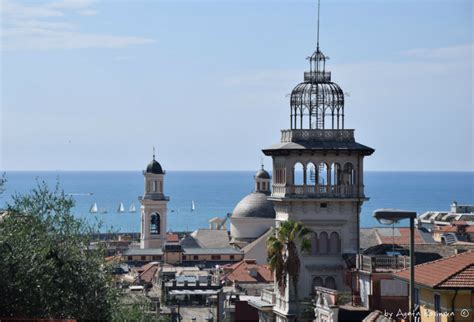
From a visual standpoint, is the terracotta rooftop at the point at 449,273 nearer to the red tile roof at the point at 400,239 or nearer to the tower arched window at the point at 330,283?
the tower arched window at the point at 330,283

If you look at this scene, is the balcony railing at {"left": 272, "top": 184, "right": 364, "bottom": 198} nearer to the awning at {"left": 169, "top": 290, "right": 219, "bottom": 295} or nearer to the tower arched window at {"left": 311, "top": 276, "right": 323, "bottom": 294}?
the tower arched window at {"left": 311, "top": 276, "right": 323, "bottom": 294}

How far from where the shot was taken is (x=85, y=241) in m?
39.8

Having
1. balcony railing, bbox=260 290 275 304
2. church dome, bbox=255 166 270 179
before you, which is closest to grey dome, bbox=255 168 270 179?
church dome, bbox=255 166 270 179

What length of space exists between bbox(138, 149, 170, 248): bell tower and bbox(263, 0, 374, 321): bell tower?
7547cm

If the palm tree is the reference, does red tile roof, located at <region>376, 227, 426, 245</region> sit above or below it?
above

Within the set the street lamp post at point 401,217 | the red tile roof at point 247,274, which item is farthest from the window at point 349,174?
the red tile roof at point 247,274

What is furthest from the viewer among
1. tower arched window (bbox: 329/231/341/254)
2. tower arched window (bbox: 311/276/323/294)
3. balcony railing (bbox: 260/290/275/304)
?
tower arched window (bbox: 329/231/341/254)

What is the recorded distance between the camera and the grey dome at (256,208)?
114 metres

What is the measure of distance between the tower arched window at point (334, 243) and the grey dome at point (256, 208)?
65.6 meters

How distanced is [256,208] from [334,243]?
66.7m

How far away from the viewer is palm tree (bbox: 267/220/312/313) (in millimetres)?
45938

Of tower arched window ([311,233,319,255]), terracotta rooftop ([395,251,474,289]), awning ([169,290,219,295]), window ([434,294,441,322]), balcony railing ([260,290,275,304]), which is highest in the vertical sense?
tower arched window ([311,233,319,255])

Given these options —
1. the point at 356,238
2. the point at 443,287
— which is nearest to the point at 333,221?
the point at 356,238

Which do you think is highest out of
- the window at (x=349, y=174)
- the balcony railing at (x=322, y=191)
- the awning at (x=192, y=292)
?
the window at (x=349, y=174)
